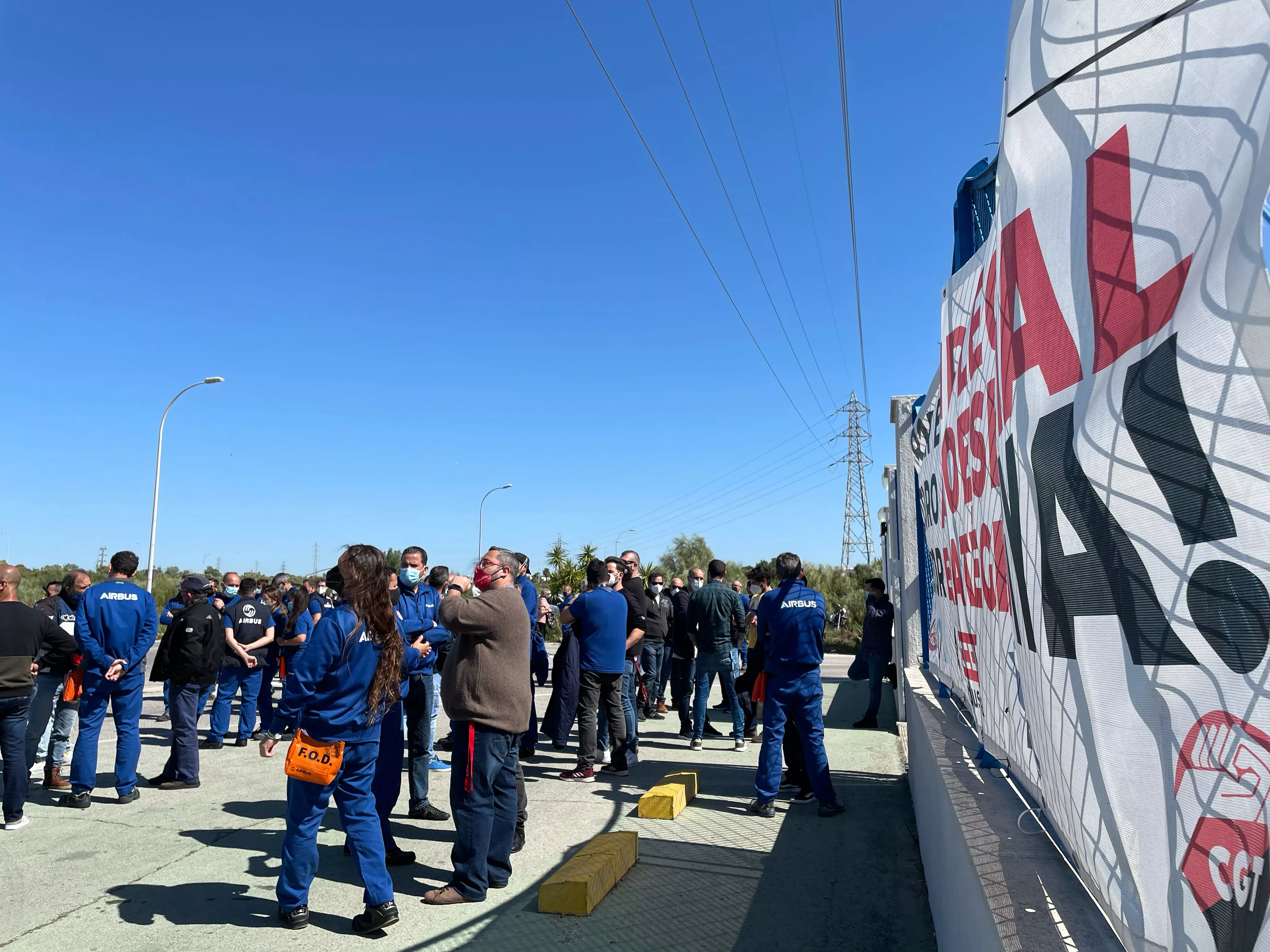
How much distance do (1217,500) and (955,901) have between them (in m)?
2.73

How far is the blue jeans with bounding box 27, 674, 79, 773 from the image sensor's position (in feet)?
23.8

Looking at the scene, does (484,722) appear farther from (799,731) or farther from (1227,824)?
(1227,824)

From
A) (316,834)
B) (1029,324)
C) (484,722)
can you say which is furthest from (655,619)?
(1029,324)

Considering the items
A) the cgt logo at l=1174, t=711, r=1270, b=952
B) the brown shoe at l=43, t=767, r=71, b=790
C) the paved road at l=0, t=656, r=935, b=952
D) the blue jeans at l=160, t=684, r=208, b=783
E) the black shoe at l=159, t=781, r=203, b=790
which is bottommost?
the paved road at l=0, t=656, r=935, b=952

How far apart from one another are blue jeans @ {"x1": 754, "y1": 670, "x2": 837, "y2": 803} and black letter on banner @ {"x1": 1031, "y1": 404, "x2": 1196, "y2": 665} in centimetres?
473

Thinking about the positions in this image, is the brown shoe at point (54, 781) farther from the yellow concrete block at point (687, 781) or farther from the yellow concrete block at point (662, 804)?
the yellow concrete block at point (687, 781)

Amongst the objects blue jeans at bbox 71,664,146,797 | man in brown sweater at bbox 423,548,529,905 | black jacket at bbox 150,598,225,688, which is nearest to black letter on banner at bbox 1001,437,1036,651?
man in brown sweater at bbox 423,548,529,905

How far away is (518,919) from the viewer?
4.50 metres

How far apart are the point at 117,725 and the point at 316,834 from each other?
3.59 meters

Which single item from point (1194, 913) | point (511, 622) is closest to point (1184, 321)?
point (1194, 913)

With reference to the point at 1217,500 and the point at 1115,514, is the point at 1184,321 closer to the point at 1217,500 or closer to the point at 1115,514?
the point at 1217,500

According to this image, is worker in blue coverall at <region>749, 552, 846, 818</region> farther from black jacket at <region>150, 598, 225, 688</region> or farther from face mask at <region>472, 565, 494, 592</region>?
black jacket at <region>150, 598, 225, 688</region>

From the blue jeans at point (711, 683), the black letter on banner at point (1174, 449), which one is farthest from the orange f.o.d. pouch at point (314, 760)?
the blue jeans at point (711, 683)

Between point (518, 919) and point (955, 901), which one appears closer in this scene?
point (955, 901)
